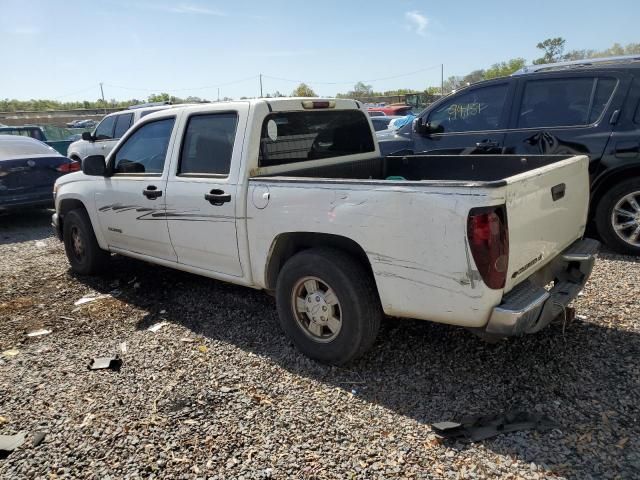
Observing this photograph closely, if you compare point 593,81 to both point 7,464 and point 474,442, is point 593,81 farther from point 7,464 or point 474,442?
point 7,464

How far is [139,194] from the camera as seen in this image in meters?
4.63

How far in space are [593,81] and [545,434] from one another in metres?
4.56

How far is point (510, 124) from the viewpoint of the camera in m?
6.21

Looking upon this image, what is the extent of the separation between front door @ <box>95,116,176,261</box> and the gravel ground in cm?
70

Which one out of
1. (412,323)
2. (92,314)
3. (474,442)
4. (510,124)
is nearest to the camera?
(474,442)

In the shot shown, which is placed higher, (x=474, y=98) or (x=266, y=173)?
(x=474, y=98)

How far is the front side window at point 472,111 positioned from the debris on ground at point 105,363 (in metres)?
5.00

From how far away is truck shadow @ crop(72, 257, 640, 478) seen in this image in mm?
2662

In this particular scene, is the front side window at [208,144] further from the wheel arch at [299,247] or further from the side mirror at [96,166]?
the side mirror at [96,166]

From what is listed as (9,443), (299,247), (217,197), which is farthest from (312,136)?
(9,443)

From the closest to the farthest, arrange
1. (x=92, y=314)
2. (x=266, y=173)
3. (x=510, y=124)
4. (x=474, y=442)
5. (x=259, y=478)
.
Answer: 1. (x=259, y=478)
2. (x=474, y=442)
3. (x=266, y=173)
4. (x=92, y=314)
5. (x=510, y=124)

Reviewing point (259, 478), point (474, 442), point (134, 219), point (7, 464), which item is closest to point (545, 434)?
point (474, 442)

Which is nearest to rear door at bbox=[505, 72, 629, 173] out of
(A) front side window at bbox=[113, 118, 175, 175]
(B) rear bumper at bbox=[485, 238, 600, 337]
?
(B) rear bumper at bbox=[485, 238, 600, 337]

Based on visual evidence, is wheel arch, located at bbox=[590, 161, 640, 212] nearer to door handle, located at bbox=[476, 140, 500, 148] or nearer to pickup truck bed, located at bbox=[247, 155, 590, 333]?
door handle, located at bbox=[476, 140, 500, 148]
